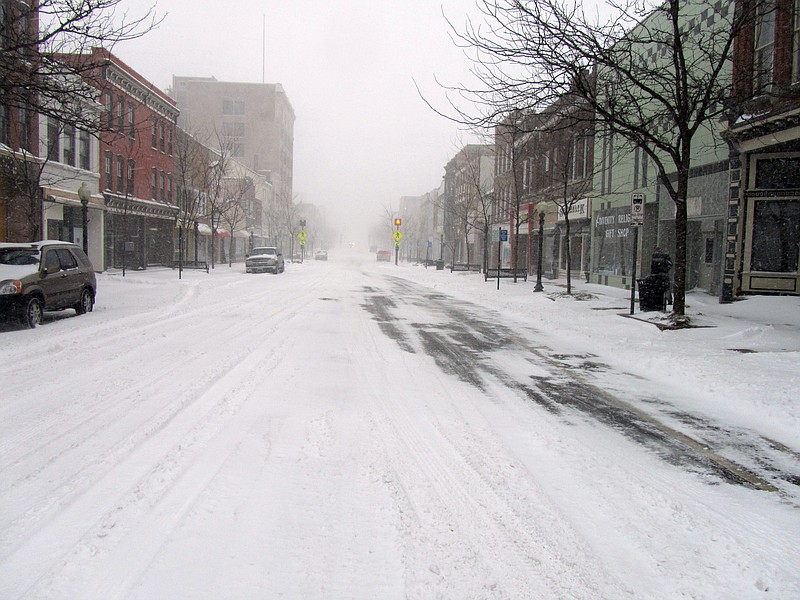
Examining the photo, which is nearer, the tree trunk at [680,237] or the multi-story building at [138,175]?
the tree trunk at [680,237]

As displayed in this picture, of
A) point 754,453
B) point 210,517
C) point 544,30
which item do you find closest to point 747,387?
point 754,453

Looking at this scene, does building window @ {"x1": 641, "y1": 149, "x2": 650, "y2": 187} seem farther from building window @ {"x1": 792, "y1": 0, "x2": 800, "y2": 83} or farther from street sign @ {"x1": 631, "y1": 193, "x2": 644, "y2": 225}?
street sign @ {"x1": 631, "y1": 193, "x2": 644, "y2": 225}

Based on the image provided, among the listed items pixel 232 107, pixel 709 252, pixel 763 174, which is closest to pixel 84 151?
pixel 709 252

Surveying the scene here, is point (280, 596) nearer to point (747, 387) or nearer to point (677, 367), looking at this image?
point (747, 387)

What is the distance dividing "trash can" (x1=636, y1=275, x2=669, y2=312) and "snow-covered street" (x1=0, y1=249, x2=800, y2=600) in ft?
16.6

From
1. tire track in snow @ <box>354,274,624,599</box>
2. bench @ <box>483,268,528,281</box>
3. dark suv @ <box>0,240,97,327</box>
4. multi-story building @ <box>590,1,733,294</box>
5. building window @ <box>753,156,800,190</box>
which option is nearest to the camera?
tire track in snow @ <box>354,274,624,599</box>

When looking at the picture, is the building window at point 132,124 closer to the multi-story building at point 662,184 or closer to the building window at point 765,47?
the multi-story building at point 662,184

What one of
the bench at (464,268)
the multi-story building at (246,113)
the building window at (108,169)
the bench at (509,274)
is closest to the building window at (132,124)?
the building window at (108,169)

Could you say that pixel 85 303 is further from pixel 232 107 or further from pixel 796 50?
pixel 232 107

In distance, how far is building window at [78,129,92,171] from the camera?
101 ft

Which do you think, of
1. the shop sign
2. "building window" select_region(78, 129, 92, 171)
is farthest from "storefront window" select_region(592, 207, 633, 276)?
"building window" select_region(78, 129, 92, 171)

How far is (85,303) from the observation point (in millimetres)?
14172

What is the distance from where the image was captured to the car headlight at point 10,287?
11125 millimetres

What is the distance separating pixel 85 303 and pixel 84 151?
2118 cm
